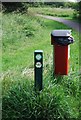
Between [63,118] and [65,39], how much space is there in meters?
1.22

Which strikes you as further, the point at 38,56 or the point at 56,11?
the point at 56,11

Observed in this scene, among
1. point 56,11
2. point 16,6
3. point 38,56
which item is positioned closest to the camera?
point 38,56

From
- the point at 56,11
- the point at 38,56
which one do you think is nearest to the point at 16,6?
the point at 56,11

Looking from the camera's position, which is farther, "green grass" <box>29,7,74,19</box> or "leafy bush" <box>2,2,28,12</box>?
"green grass" <box>29,7,74,19</box>

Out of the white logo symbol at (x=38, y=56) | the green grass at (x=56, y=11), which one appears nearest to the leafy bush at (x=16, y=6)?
the green grass at (x=56, y=11)

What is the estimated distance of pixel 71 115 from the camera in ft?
15.6

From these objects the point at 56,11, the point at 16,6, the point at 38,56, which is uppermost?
the point at 38,56

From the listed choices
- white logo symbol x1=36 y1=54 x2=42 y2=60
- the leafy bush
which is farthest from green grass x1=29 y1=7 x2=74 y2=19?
white logo symbol x1=36 y1=54 x2=42 y2=60

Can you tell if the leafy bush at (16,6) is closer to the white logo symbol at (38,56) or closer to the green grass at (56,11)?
the green grass at (56,11)

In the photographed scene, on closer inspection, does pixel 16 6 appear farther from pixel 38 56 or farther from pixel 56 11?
pixel 38 56

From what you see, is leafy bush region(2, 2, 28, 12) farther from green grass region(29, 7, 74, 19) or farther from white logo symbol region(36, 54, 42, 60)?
white logo symbol region(36, 54, 42, 60)

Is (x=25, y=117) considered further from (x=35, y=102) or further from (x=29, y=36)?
(x=29, y=36)

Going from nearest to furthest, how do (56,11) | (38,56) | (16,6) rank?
(38,56) < (16,6) < (56,11)

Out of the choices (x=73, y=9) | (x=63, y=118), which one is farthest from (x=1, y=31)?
(x=73, y=9)
